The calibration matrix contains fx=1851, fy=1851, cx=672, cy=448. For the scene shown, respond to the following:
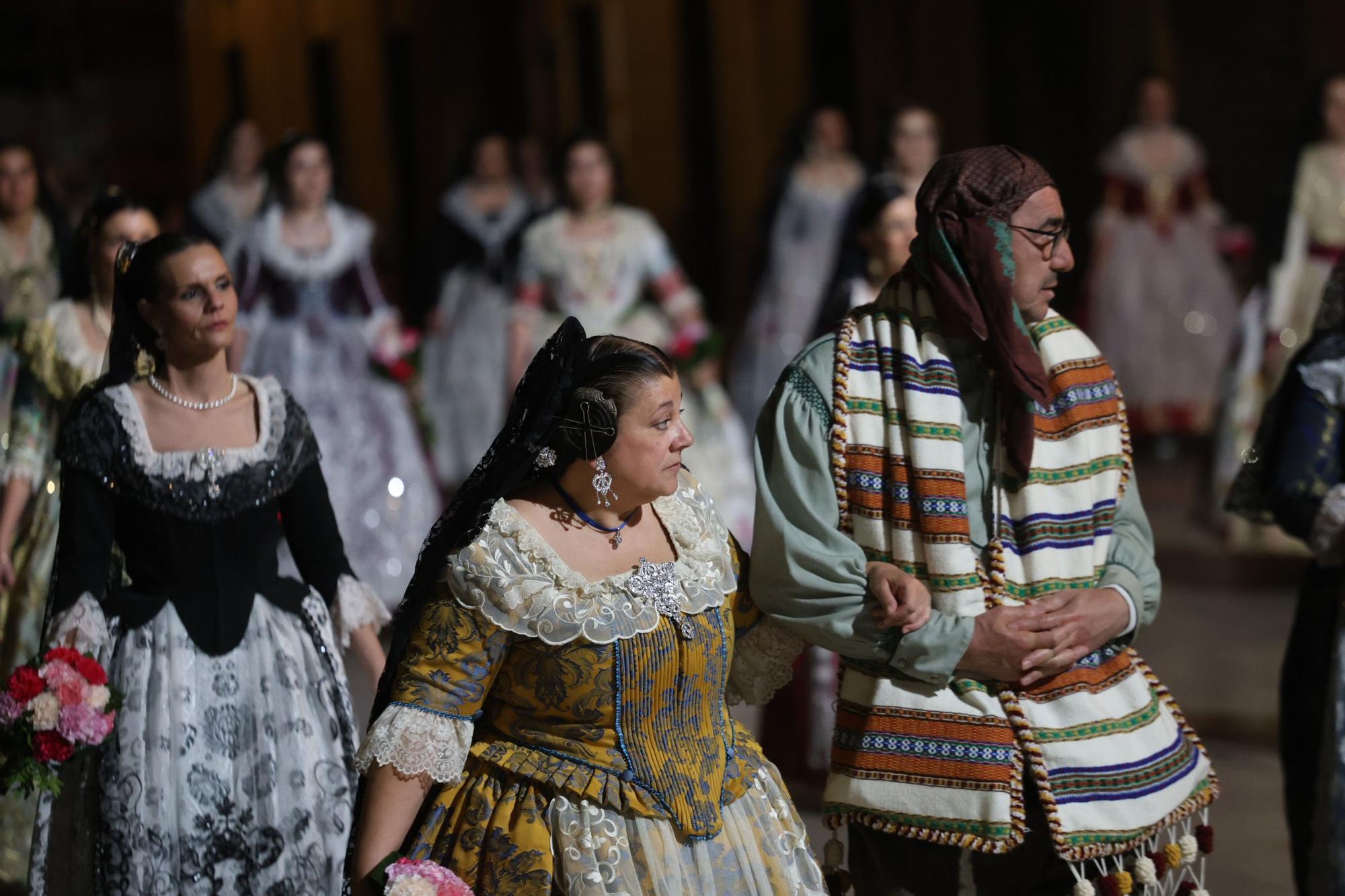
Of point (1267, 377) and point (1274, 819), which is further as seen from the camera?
point (1267, 377)

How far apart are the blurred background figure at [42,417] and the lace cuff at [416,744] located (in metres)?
2.07

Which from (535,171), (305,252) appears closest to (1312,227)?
(305,252)

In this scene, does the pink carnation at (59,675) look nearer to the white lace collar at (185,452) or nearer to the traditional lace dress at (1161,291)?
the white lace collar at (185,452)

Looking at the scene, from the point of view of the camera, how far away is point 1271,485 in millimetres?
3938

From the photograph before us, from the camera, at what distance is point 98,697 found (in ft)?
11.4

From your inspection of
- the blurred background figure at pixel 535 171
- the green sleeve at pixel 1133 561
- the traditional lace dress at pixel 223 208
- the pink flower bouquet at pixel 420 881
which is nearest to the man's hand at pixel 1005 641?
the green sleeve at pixel 1133 561

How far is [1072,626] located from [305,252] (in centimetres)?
495

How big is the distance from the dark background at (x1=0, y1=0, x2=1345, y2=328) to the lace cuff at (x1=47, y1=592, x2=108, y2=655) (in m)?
6.71

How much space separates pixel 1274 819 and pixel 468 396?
642 cm

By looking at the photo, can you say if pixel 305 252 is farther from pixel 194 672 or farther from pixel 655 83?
pixel 655 83

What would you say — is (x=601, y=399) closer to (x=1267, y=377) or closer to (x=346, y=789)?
(x=346, y=789)

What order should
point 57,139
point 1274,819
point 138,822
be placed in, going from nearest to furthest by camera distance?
point 138,822, point 1274,819, point 57,139

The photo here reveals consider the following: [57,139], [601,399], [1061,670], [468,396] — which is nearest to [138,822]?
[601,399]

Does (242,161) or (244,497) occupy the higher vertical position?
(244,497)
